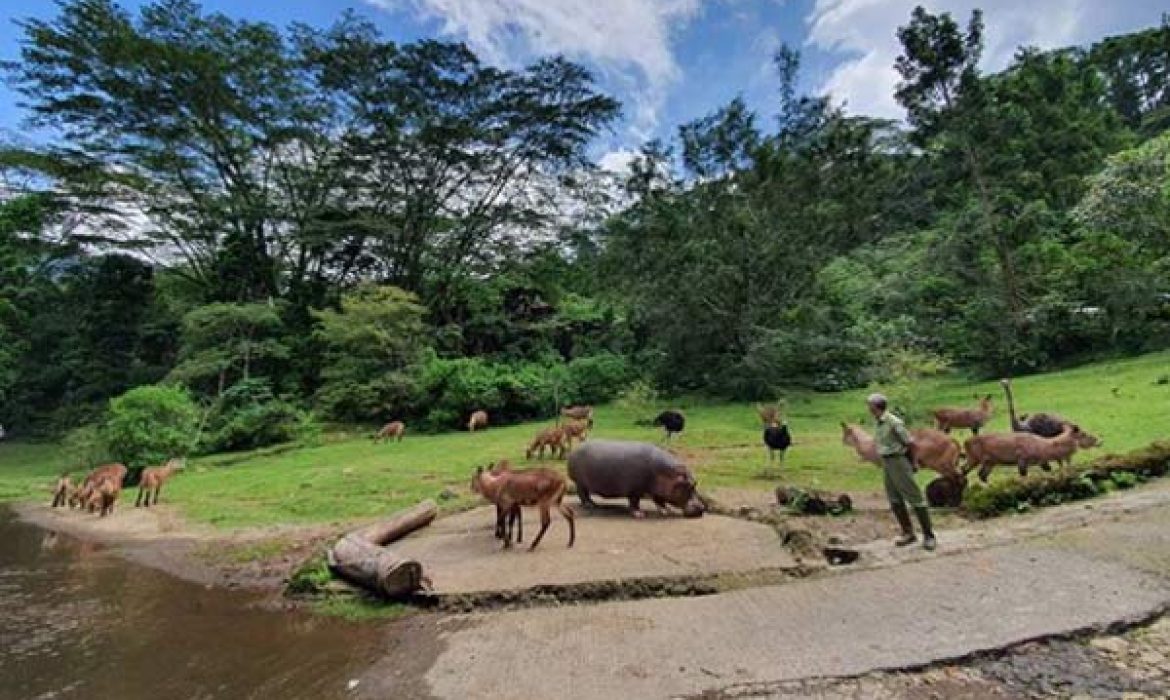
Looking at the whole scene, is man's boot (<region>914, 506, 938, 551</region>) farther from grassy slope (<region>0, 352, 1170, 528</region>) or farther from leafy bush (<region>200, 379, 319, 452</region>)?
leafy bush (<region>200, 379, 319, 452</region>)

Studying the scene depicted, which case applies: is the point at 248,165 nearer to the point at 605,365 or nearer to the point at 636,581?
the point at 605,365

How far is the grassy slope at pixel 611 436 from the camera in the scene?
1267cm

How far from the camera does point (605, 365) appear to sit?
97.9ft

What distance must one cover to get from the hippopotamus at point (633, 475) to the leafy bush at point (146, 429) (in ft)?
51.6

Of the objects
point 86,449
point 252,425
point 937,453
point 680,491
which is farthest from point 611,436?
point 86,449

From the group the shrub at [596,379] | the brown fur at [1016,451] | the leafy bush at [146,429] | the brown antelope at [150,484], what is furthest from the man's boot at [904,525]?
the shrub at [596,379]

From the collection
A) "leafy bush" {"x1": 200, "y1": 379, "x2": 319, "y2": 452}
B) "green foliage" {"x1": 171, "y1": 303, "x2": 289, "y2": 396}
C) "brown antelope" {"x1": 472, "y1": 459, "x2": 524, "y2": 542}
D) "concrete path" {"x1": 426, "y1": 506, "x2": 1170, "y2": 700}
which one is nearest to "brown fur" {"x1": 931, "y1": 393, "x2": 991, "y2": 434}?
"concrete path" {"x1": 426, "y1": 506, "x2": 1170, "y2": 700}

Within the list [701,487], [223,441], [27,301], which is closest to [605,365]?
[223,441]

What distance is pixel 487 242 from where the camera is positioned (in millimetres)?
38062

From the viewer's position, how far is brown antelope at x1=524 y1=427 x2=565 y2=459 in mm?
16109

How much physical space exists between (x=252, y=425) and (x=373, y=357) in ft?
18.5

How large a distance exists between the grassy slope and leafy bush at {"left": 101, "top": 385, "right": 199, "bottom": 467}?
45.2 inches

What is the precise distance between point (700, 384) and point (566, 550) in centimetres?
2144

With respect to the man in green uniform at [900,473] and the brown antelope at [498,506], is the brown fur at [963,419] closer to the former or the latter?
the man in green uniform at [900,473]
